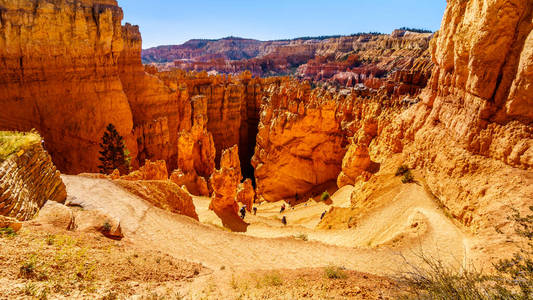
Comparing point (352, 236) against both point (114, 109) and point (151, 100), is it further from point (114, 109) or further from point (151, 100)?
point (151, 100)

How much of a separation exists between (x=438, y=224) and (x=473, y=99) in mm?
6319

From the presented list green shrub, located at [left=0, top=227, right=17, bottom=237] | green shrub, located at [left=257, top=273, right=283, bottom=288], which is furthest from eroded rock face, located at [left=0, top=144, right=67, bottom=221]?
green shrub, located at [left=257, top=273, right=283, bottom=288]

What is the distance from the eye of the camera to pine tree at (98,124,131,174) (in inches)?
790

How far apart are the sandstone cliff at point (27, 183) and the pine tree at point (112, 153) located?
10.8 meters

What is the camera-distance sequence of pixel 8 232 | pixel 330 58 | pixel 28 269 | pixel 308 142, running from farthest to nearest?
pixel 330 58 → pixel 308 142 → pixel 8 232 → pixel 28 269

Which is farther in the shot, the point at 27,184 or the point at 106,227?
the point at 106,227

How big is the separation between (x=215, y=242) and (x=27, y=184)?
20.1 feet

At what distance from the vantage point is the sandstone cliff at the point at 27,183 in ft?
22.0

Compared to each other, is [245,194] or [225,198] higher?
[225,198]

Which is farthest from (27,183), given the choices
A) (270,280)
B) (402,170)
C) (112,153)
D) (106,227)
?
(402,170)

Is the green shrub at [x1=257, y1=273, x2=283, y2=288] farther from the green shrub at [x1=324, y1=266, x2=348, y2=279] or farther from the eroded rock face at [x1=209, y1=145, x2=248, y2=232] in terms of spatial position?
the eroded rock face at [x1=209, y1=145, x2=248, y2=232]

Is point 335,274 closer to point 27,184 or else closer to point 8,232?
point 8,232

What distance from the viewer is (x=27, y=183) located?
7879 millimetres

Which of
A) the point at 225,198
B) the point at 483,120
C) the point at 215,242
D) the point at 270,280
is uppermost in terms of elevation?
the point at 483,120
